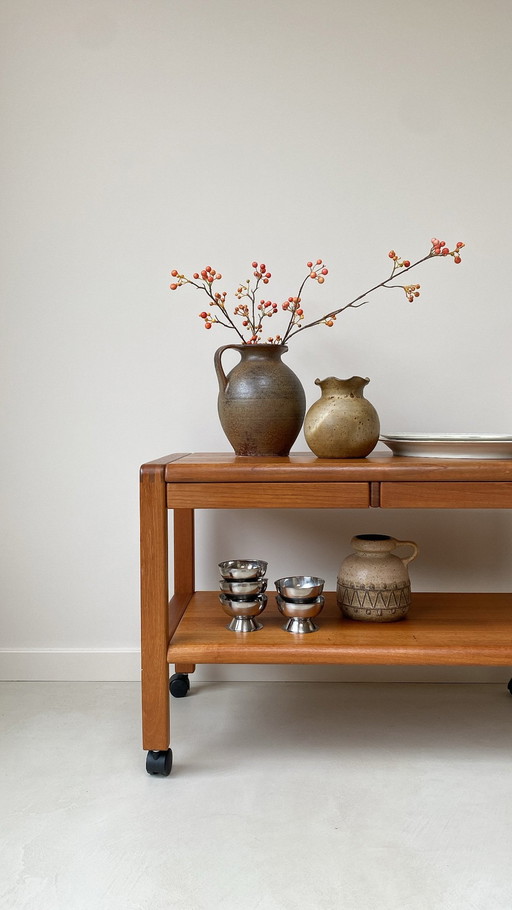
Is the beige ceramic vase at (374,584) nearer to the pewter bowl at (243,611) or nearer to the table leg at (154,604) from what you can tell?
the pewter bowl at (243,611)

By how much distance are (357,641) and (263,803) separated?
35cm

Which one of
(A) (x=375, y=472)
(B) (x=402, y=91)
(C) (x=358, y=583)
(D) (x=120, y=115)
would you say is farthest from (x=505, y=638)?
(D) (x=120, y=115)

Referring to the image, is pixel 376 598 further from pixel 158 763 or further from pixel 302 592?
pixel 158 763

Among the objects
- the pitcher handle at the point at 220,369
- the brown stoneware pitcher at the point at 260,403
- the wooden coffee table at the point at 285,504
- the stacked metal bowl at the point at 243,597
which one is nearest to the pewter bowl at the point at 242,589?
the stacked metal bowl at the point at 243,597

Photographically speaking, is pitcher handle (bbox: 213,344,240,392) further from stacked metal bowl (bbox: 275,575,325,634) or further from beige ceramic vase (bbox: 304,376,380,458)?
stacked metal bowl (bbox: 275,575,325,634)

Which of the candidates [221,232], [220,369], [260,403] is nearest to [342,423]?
[260,403]

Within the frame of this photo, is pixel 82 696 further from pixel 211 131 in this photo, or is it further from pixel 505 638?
pixel 211 131

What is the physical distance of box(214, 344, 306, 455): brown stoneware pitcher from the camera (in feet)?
5.29

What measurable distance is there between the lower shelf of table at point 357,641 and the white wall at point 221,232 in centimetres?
37

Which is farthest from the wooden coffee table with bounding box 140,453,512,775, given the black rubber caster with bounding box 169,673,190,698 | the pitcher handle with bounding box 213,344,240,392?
the black rubber caster with bounding box 169,673,190,698

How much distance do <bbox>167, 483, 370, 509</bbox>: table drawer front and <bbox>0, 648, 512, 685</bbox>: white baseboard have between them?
0.75 meters

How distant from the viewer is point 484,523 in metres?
1.99

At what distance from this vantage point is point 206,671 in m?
2.01

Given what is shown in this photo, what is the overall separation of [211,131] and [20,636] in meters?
1.47
